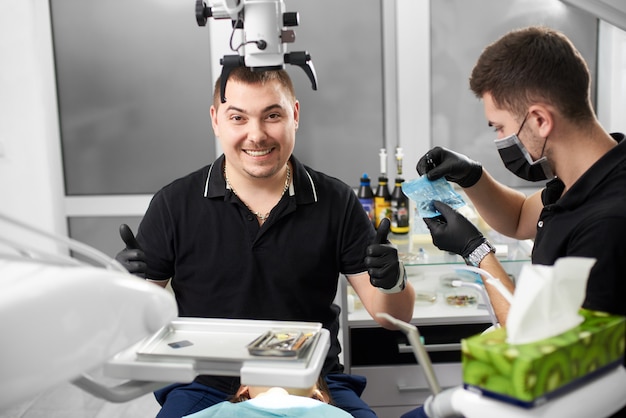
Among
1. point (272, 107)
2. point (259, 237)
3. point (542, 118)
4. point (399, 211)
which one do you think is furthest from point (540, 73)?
point (399, 211)

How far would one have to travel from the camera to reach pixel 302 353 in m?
0.95

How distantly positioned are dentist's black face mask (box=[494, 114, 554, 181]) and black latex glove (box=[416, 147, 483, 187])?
10.5 inches

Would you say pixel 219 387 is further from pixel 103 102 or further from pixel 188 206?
pixel 103 102

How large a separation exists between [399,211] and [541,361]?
1.86 metres

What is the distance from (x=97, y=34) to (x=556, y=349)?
8.76 ft

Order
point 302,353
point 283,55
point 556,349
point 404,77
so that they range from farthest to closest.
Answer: point 404,77, point 283,55, point 302,353, point 556,349

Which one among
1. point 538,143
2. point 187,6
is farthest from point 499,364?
point 187,6

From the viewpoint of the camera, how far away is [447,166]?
5.82 ft

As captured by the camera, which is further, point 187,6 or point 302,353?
point 187,6

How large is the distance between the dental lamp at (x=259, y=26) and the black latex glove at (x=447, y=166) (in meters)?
0.63

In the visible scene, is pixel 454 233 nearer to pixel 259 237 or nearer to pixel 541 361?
pixel 259 237

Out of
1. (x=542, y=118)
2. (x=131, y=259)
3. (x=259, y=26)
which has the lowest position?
(x=131, y=259)

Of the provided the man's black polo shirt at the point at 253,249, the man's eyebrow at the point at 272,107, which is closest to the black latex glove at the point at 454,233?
the man's black polo shirt at the point at 253,249

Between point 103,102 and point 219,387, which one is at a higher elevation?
point 103,102
